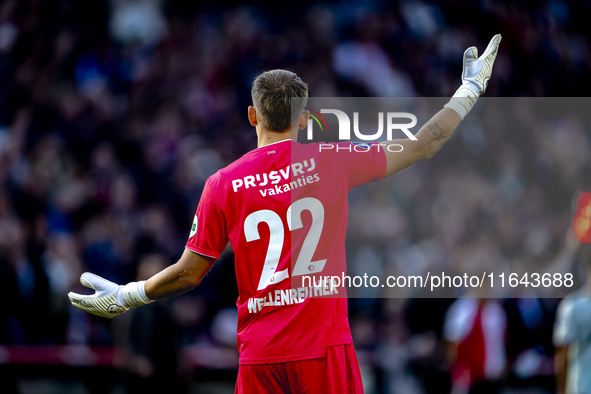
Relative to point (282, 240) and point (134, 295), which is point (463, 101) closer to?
point (282, 240)

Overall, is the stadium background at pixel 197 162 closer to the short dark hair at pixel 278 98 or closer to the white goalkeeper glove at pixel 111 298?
the white goalkeeper glove at pixel 111 298

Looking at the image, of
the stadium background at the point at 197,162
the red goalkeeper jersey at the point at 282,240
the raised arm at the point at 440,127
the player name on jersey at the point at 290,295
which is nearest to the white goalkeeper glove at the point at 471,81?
the raised arm at the point at 440,127

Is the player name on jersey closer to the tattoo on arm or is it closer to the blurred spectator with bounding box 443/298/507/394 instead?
the tattoo on arm

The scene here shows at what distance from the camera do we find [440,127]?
3281 millimetres

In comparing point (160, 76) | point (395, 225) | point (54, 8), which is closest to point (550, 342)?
point (395, 225)

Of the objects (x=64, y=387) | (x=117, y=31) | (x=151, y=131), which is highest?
(x=117, y=31)

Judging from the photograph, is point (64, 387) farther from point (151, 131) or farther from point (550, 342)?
point (550, 342)

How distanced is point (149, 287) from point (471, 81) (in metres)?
2.22

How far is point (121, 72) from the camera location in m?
10.5

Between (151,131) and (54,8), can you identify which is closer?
(151,131)

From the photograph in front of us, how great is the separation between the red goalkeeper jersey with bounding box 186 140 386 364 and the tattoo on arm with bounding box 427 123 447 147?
54cm

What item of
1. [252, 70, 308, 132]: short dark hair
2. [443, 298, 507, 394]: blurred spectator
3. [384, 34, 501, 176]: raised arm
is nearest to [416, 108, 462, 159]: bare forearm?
[384, 34, 501, 176]: raised arm

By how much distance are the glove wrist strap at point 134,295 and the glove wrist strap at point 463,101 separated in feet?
6.60

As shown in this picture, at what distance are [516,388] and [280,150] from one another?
184 inches
